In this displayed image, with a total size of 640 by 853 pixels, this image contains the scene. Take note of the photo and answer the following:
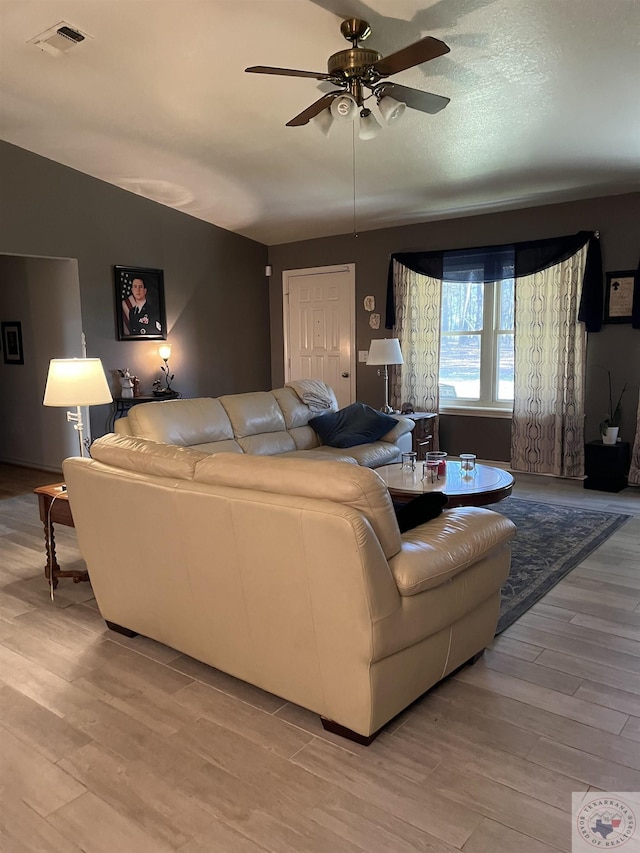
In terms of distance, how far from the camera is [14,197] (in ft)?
17.9

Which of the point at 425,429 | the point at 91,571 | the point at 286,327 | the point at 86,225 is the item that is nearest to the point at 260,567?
the point at 91,571

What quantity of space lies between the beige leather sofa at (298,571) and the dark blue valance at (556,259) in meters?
3.77

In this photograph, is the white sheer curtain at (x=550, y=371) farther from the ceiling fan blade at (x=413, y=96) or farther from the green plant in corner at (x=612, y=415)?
the ceiling fan blade at (x=413, y=96)

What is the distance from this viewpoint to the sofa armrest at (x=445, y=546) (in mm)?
1987

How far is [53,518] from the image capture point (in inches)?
132

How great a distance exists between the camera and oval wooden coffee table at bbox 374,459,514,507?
343 cm

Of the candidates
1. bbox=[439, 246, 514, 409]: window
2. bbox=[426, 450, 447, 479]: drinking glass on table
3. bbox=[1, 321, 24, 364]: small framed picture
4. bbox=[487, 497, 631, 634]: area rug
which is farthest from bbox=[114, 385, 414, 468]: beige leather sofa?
bbox=[1, 321, 24, 364]: small framed picture

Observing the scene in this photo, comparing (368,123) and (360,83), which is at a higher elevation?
(360,83)

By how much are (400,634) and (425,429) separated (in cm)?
453

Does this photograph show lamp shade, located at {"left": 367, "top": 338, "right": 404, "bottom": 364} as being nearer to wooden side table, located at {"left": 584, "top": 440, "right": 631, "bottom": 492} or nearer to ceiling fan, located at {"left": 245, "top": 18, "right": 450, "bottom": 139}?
wooden side table, located at {"left": 584, "top": 440, "right": 631, "bottom": 492}

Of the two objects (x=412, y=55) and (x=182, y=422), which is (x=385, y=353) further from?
(x=412, y=55)

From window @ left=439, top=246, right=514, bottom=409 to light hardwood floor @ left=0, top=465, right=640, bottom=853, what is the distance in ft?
12.1

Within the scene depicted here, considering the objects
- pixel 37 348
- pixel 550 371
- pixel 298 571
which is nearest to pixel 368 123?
pixel 298 571

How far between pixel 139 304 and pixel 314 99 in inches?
119
